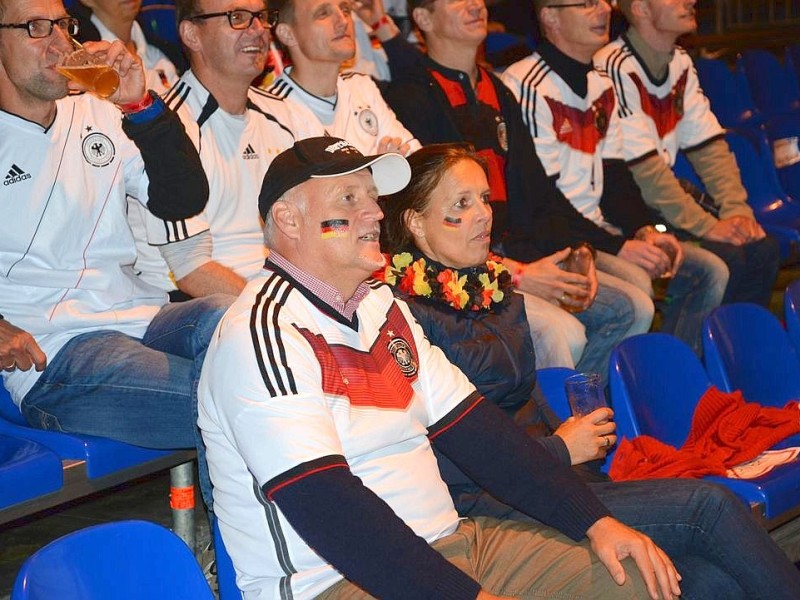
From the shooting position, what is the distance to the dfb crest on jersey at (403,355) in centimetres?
244

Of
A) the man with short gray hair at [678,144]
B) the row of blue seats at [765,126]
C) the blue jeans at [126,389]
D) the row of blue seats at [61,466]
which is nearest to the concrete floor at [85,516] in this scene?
the row of blue seats at [61,466]

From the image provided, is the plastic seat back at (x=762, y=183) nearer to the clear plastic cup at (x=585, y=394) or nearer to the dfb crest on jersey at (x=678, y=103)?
the dfb crest on jersey at (x=678, y=103)

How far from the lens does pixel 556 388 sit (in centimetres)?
321

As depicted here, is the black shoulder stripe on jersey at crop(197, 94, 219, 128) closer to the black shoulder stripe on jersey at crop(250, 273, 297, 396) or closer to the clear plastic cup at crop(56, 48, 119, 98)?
the clear plastic cup at crop(56, 48, 119, 98)

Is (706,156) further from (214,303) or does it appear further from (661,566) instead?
(661,566)

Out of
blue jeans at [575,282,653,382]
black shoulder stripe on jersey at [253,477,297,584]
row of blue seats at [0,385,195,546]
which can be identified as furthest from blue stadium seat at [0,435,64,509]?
blue jeans at [575,282,653,382]

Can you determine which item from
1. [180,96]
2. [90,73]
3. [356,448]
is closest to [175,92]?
[180,96]

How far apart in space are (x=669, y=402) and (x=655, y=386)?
0.08 meters

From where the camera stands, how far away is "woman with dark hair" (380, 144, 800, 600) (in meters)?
2.48

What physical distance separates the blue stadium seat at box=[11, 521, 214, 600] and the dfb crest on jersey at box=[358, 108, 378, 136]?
2445 mm

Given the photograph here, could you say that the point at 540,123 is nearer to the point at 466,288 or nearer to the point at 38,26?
the point at 466,288

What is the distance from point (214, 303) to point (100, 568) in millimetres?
1273

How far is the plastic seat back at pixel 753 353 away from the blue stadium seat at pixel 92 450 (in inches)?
66.2

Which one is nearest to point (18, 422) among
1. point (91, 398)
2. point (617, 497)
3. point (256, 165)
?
point (91, 398)
